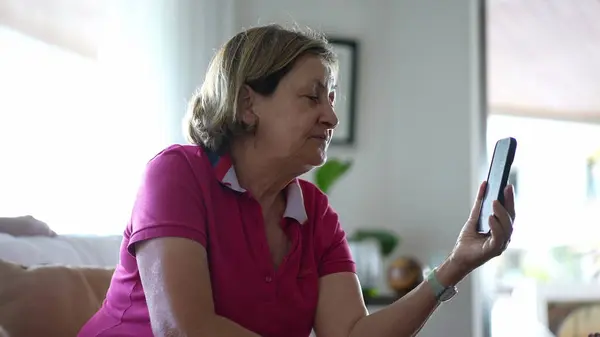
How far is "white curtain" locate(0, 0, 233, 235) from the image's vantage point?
6.77ft

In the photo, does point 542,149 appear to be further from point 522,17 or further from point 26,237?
point 26,237

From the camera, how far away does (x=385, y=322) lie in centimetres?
122

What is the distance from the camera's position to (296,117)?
3.89 feet

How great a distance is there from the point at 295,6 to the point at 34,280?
72.7 inches

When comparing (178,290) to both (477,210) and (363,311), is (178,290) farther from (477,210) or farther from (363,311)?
(477,210)

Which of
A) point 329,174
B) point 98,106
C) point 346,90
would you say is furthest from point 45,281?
point 346,90

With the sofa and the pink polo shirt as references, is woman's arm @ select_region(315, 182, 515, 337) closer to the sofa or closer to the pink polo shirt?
the pink polo shirt

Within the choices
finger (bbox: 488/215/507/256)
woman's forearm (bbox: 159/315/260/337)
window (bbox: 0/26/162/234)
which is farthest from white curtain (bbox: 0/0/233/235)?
finger (bbox: 488/215/507/256)

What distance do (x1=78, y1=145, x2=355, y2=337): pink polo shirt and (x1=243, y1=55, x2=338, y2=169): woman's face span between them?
0.29 ft

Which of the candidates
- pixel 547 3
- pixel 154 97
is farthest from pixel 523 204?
pixel 154 97

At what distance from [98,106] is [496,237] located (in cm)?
155

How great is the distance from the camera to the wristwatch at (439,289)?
1.17 meters

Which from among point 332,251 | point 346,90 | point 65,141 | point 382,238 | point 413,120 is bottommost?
point 382,238

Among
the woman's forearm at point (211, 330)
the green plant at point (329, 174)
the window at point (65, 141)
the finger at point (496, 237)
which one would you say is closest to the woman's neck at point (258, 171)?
the woman's forearm at point (211, 330)
